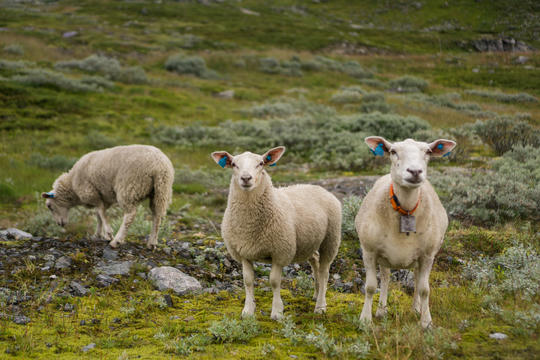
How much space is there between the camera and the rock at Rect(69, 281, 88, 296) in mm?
6195

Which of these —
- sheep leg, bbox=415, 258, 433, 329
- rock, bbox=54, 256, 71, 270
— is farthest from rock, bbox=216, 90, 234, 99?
sheep leg, bbox=415, 258, 433, 329

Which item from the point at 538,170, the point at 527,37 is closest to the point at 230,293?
the point at 538,170

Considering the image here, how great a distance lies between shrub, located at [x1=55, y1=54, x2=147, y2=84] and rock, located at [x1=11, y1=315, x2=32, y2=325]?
28.3m

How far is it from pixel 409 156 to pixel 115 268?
5.24 m

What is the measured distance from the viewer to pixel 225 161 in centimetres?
592

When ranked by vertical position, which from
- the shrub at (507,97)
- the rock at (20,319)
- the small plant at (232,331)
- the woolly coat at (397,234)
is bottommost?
the rock at (20,319)

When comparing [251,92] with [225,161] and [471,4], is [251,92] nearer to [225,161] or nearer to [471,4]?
[471,4]

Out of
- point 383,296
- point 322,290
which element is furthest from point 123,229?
point 383,296

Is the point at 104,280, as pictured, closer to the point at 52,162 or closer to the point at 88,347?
the point at 88,347

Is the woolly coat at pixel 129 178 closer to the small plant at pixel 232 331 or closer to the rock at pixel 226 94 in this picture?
the small plant at pixel 232 331

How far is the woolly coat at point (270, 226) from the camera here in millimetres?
5738

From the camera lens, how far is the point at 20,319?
5.24 meters

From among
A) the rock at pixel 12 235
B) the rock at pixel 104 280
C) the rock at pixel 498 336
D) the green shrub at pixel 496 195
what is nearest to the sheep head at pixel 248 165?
the rock at pixel 104 280

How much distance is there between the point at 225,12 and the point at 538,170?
66.9m
